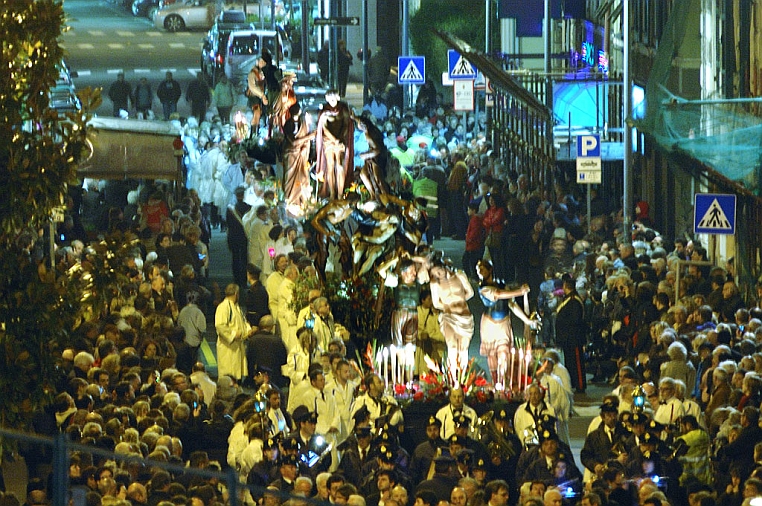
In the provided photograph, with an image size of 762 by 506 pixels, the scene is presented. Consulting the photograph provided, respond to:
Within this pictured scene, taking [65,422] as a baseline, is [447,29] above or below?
above

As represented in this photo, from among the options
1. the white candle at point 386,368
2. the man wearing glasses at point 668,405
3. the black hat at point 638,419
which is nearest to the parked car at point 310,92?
the white candle at point 386,368

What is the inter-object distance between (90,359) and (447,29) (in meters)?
38.6

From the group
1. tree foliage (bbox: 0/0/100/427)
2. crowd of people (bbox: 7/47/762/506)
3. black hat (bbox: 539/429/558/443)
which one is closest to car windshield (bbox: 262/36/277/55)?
crowd of people (bbox: 7/47/762/506)

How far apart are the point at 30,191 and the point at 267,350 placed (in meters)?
8.01

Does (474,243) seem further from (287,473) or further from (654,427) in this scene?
(287,473)

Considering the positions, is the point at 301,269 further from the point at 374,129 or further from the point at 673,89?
the point at 673,89

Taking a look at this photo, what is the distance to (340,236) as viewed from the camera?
76.3 ft

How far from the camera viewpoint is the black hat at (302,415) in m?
17.4

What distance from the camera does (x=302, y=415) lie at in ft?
57.3

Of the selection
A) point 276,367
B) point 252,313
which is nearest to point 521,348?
point 276,367

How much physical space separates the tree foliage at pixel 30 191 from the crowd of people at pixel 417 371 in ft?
2.26

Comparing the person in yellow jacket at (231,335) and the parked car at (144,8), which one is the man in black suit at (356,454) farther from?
the parked car at (144,8)

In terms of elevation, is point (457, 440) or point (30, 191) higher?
point (30, 191)

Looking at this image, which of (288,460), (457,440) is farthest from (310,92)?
(288,460)
